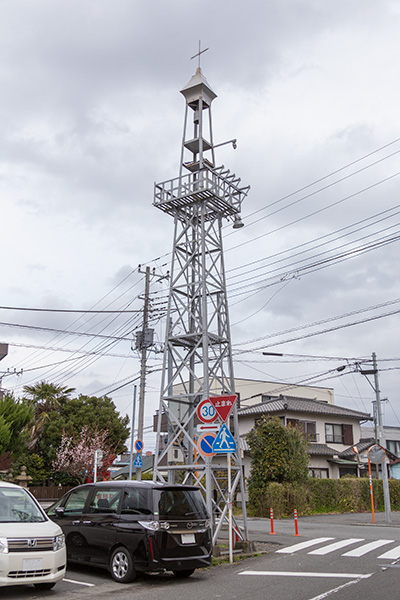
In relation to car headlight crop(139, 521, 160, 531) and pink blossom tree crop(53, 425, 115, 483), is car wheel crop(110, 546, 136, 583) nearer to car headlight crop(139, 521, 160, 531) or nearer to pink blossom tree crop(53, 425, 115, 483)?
car headlight crop(139, 521, 160, 531)

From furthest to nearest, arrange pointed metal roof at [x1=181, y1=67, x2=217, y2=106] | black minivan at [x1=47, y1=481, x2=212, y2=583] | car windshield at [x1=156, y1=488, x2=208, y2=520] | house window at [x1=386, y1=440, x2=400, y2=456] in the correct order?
1. house window at [x1=386, y1=440, x2=400, y2=456]
2. pointed metal roof at [x1=181, y1=67, x2=217, y2=106]
3. car windshield at [x1=156, y1=488, x2=208, y2=520]
4. black minivan at [x1=47, y1=481, x2=212, y2=583]

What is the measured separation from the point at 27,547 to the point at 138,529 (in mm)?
2025

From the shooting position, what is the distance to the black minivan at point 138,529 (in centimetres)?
918

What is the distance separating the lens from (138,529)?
928 centimetres

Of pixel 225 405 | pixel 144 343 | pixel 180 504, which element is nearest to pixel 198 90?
pixel 225 405

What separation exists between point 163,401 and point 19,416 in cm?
826

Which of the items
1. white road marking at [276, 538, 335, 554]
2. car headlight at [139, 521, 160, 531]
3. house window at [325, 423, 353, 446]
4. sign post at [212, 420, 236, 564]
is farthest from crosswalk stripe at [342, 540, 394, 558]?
house window at [325, 423, 353, 446]

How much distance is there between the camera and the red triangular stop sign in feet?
39.3

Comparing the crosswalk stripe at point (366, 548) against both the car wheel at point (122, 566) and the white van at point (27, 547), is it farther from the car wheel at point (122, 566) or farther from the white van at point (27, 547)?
the white van at point (27, 547)

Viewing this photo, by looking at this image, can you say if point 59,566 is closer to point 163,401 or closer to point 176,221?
point 163,401

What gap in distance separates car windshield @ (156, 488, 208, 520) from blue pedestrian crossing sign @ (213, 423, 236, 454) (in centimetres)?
164

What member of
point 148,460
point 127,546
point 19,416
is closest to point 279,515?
point 19,416

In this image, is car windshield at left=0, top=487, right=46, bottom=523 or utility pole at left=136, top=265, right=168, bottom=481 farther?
utility pole at left=136, top=265, right=168, bottom=481

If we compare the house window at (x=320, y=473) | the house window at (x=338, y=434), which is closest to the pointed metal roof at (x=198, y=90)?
the house window at (x=320, y=473)
